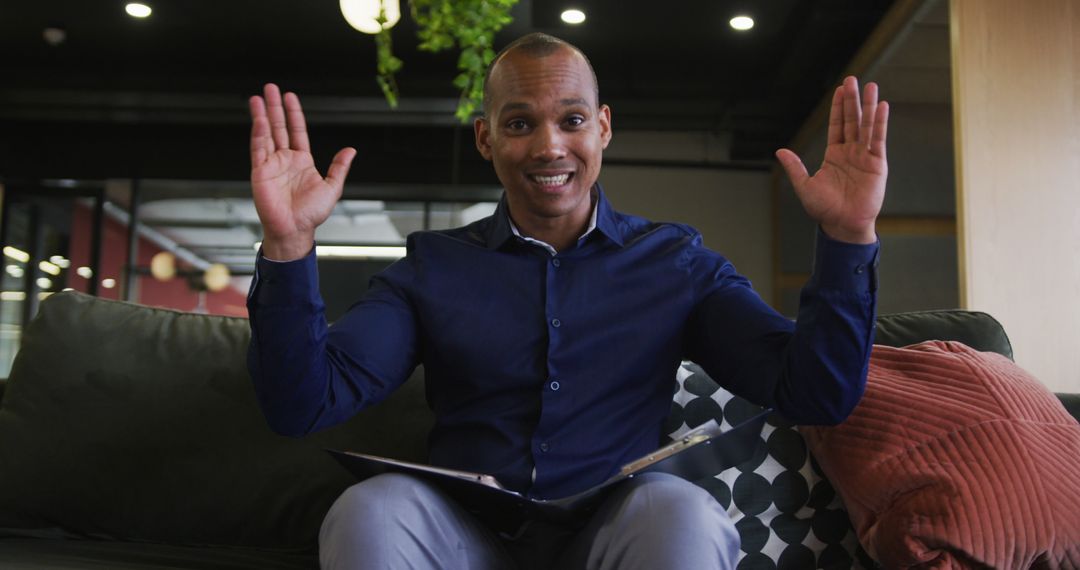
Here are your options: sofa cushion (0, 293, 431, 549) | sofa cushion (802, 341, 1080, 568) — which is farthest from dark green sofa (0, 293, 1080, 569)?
sofa cushion (802, 341, 1080, 568)

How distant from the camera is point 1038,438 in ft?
4.75

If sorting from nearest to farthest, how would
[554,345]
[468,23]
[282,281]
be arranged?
[282,281], [554,345], [468,23]

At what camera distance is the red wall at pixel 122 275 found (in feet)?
25.8

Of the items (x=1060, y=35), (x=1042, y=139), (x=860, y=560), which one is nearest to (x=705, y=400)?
(x=860, y=560)

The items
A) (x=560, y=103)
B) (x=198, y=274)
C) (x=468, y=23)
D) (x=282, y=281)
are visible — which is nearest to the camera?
(x=282, y=281)

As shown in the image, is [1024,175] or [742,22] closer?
[1024,175]

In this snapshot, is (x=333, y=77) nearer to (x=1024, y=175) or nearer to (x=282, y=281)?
(x=1024, y=175)

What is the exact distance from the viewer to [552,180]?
162cm

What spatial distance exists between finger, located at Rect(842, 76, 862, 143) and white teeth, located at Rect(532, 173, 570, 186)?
492mm

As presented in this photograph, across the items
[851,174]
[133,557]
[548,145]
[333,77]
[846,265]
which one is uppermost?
[333,77]

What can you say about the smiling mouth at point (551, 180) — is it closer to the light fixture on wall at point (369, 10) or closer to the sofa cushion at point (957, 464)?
the sofa cushion at point (957, 464)

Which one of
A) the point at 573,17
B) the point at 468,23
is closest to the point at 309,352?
the point at 468,23

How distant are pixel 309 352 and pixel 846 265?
712 millimetres

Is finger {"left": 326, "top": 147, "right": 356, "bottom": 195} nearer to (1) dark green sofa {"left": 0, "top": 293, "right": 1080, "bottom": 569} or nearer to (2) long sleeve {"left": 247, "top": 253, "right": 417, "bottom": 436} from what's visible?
(2) long sleeve {"left": 247, "top": 253, "right": 417, "bottom": 436}
